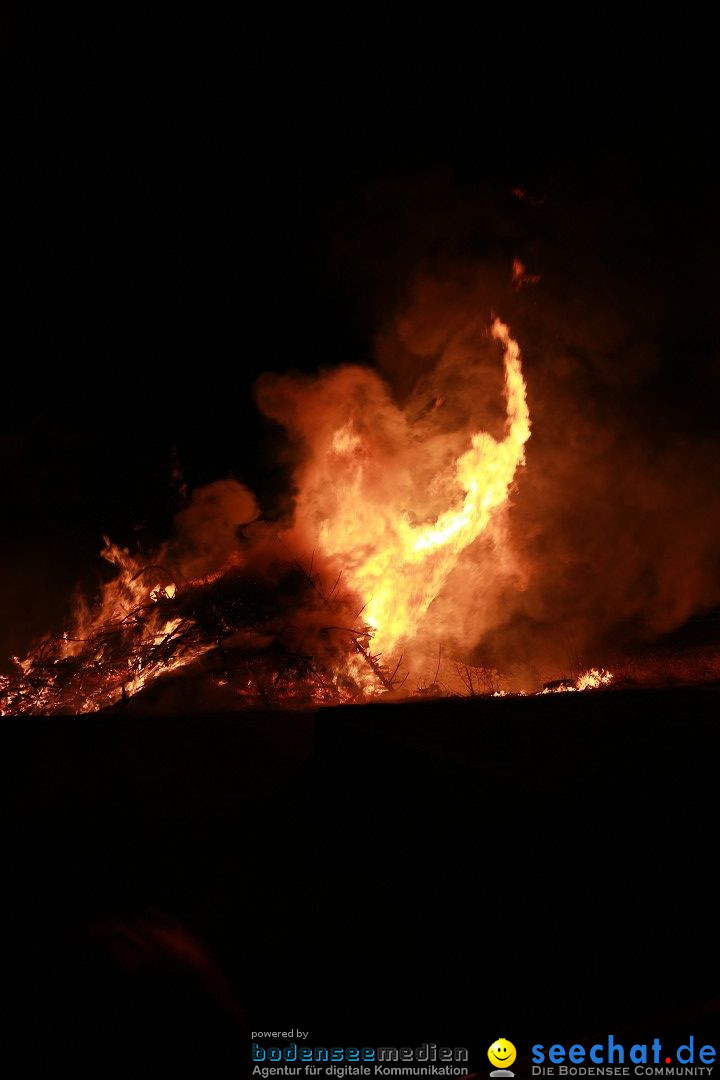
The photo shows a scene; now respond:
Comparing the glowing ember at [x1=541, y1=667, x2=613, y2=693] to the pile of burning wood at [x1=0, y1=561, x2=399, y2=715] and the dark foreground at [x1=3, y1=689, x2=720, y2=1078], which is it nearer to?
the pile of burning wood at [x1=0, y1=561, x2=399, y2=715]

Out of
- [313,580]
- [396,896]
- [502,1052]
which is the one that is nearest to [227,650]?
[313,580]

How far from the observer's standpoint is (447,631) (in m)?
9.55

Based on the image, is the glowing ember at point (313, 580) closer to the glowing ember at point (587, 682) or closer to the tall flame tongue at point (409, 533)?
the tall flame tongue at point (409, 533)

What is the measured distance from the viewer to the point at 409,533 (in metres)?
8.87

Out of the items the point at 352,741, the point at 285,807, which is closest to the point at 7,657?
the point at 285,807

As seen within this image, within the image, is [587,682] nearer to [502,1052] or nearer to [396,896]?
[396,896]

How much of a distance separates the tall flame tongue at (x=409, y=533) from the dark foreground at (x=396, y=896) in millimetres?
3819

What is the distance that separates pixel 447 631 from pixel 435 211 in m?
5.71

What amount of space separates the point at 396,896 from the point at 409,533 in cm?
585

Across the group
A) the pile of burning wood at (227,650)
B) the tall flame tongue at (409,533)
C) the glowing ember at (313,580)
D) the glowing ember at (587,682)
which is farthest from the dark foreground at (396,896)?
the tall flame tongue at (409,533)

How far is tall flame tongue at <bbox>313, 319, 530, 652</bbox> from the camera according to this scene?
882cm

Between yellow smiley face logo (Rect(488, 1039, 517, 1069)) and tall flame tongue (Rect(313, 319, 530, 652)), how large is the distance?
6489 mm

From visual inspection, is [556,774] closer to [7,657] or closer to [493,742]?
[493,742]

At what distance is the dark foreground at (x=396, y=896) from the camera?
1901 mm
